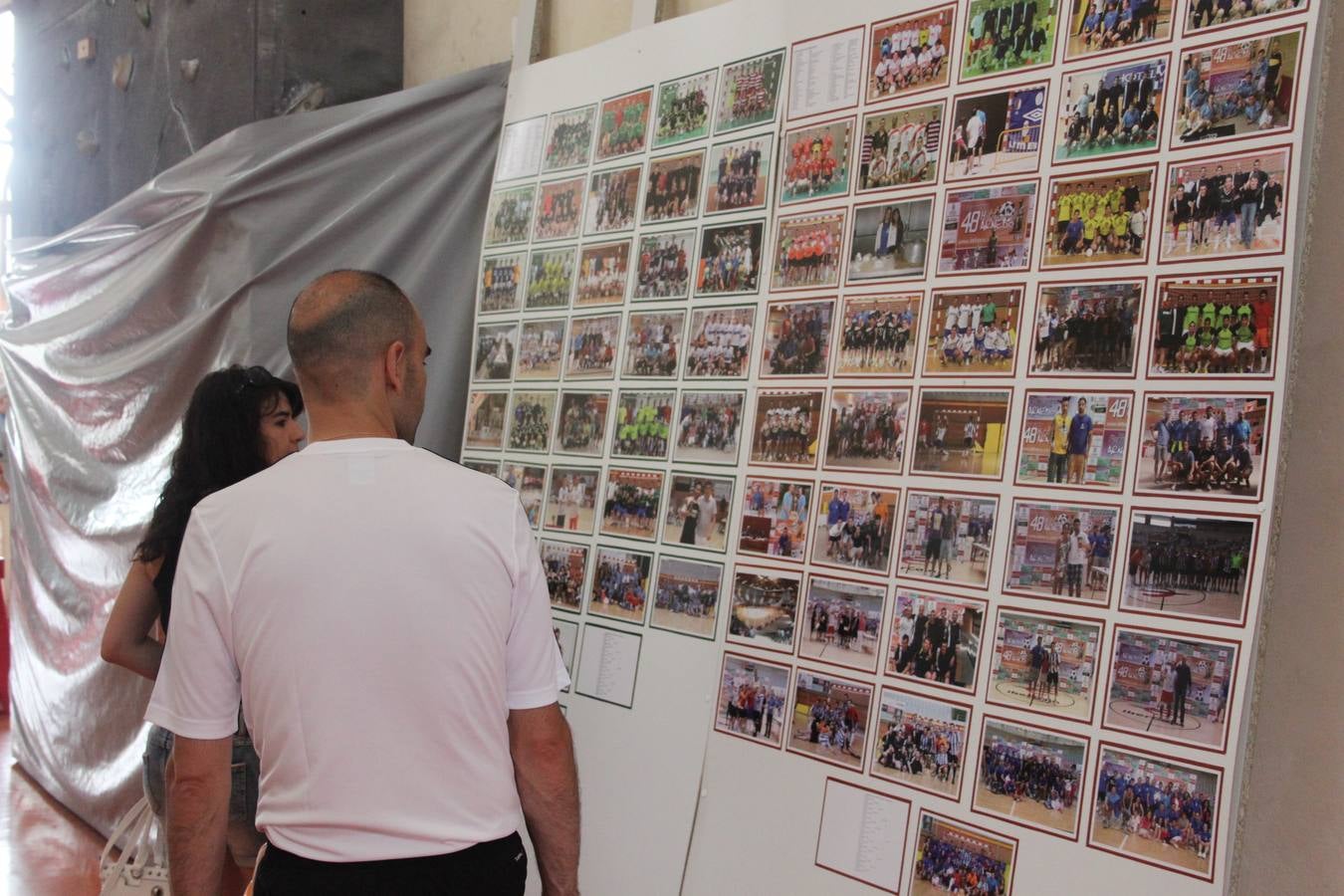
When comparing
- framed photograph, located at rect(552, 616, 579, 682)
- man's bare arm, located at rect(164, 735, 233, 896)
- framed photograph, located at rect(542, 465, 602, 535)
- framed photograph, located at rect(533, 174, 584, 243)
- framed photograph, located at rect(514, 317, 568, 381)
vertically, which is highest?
framed photograph, located at rect(533, 174, 584, 243)

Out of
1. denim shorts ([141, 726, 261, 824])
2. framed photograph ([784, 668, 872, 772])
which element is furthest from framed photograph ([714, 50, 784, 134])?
denim shorts ([141, 726, 261, 824])

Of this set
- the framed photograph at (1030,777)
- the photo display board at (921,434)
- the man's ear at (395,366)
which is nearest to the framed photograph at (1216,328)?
the photo display board at (921,434)

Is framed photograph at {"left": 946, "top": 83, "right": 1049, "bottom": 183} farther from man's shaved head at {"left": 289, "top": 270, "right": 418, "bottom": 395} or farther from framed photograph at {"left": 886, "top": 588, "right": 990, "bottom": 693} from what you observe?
man's shaved head at {"left": 289, "top": 270, "right": 418, "bottom": 395}

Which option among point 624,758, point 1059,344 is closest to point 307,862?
point 624,758

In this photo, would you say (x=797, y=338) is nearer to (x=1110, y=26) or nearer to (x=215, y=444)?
(x=1110, y=26)

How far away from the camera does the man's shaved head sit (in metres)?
1.41

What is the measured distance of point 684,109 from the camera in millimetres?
2186

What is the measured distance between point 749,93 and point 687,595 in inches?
35.6

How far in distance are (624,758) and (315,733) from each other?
886 millimetres

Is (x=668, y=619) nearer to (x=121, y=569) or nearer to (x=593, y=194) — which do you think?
(x=593, y=194)

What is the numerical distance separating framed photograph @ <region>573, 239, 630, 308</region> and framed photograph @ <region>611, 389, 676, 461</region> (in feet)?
0.67

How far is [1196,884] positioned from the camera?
4.56 ft

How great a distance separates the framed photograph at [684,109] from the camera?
214 centimetres

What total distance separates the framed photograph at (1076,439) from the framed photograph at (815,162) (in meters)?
0.52
